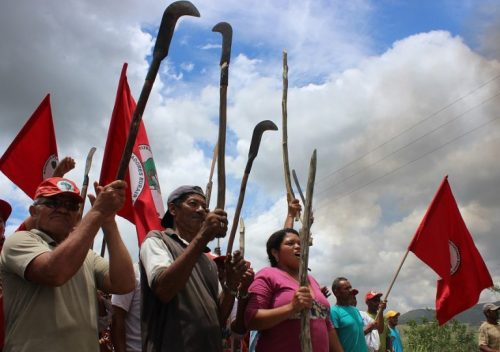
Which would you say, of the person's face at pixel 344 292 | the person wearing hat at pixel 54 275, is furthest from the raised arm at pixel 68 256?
the person's face at pixel 344 292

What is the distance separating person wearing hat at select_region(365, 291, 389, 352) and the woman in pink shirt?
2694 mm

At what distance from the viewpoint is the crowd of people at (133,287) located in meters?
2.53

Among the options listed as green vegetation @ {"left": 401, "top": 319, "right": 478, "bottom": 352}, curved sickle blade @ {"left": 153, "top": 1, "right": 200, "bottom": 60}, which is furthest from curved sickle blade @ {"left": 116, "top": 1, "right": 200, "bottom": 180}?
green vegetation @ {"left": 401, "top": 319, "right": 478, "bottom": 352}

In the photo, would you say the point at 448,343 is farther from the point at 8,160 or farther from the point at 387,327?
the point at 8,160

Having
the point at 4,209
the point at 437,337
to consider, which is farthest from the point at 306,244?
the point at 437,337

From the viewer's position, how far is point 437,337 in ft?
133

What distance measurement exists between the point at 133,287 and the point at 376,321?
4.47 meters

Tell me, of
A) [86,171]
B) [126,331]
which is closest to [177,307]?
[126,331]

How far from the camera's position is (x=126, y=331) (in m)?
3.73

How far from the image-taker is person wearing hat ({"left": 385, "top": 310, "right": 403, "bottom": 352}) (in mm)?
8055

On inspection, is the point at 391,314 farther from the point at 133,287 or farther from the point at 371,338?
the point at 133,287

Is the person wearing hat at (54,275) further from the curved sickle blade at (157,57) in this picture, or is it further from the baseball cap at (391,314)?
the baseball cap at (391,314)

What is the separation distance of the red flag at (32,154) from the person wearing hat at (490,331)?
672 centimetres

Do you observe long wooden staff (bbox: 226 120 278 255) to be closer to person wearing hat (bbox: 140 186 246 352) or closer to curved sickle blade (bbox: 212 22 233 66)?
person wearing hat (bbox: 140 186 246 352)
